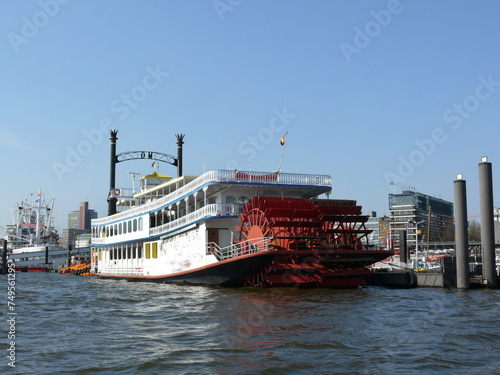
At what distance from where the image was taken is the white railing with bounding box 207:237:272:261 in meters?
19.4

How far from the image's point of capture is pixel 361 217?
23062 millimetres

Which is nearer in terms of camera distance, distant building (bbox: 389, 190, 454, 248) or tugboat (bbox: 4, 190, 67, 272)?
tugboat (bbox: 4, 190, 67, 272)

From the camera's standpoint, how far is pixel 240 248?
19734mm

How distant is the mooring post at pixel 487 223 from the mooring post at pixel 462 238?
0.71 meters

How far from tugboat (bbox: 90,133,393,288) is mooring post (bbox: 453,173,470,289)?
271cm

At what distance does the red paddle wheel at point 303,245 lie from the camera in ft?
63.3

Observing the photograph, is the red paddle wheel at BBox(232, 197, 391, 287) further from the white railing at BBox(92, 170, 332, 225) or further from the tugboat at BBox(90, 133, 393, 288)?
the white railing at BBox(92, 170, 332, 225)

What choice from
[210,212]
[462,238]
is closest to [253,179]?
[210,212]

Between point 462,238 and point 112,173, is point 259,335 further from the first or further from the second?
point 112,173

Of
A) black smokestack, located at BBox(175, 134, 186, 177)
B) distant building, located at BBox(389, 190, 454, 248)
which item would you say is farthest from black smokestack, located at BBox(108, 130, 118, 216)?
distant building, located at BBox(389, 190, 454, 248)

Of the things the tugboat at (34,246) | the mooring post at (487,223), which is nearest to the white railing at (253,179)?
the mooring post at (487,223)

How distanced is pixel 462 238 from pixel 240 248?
8.41 m

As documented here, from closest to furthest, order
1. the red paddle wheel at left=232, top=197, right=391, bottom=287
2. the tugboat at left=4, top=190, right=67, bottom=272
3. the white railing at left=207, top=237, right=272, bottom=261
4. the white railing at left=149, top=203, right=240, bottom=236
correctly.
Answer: the red paddle wheel at left=232, top=197, right=391, bottom=287, the white railing at left=207, top=237, right=272, bottom=261, the white railing at left=149, top=203, right=240, bottom=236, the tugboat at left=4, top=190, right=67, bottom=272

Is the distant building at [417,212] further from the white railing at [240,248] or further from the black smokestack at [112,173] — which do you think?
the white railing at [240,248]
